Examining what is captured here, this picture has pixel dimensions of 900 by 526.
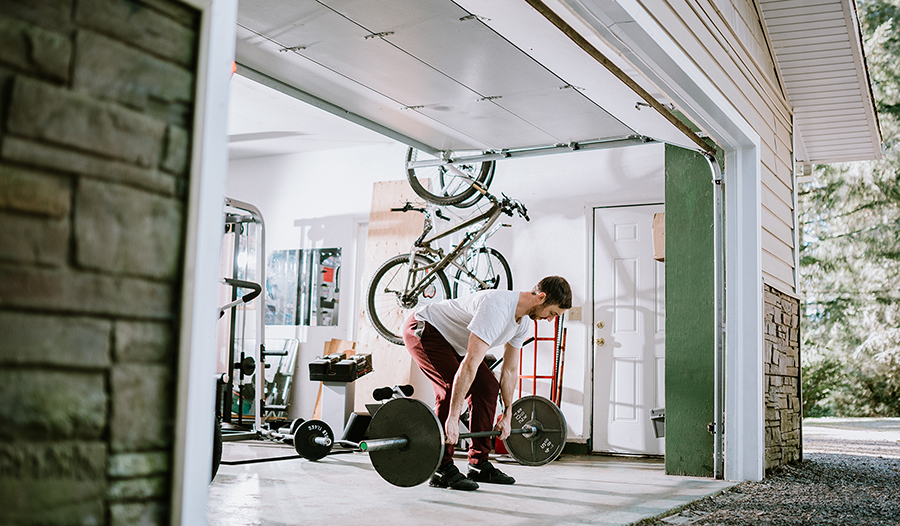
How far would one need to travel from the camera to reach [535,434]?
16.7 ft

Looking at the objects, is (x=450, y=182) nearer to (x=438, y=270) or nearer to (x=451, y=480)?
(x=438, y=270)

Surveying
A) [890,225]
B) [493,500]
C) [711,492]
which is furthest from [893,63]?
[493,500]

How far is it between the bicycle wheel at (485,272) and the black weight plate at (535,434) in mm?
2015

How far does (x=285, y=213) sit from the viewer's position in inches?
366

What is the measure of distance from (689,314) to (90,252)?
15.4ft

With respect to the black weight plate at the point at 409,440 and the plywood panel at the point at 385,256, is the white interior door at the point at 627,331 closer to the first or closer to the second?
the plywood panel at the point at 385,256

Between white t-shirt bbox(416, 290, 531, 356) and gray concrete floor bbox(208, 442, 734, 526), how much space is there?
0.86 meters

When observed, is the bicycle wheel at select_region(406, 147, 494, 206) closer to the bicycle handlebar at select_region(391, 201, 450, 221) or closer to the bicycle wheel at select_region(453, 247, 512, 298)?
the bicycle handlebar at select_region(391, 201, 450, 221)

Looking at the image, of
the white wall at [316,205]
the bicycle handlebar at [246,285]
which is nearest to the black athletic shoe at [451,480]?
the bicycle handlebar at [246,285]

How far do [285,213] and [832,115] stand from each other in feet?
19.5

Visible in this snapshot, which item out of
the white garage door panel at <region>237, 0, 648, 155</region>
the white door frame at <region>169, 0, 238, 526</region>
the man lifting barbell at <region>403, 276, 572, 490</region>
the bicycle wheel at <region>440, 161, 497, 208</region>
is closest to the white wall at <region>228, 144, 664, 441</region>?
the bicycle wheel at <region>440, 161, 497, 208</region>

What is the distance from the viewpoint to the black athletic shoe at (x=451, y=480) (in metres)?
4.37

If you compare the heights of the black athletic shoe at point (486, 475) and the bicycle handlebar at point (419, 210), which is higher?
the bicycle handlebar at point (419, 210)

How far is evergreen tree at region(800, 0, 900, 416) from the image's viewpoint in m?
12.7
